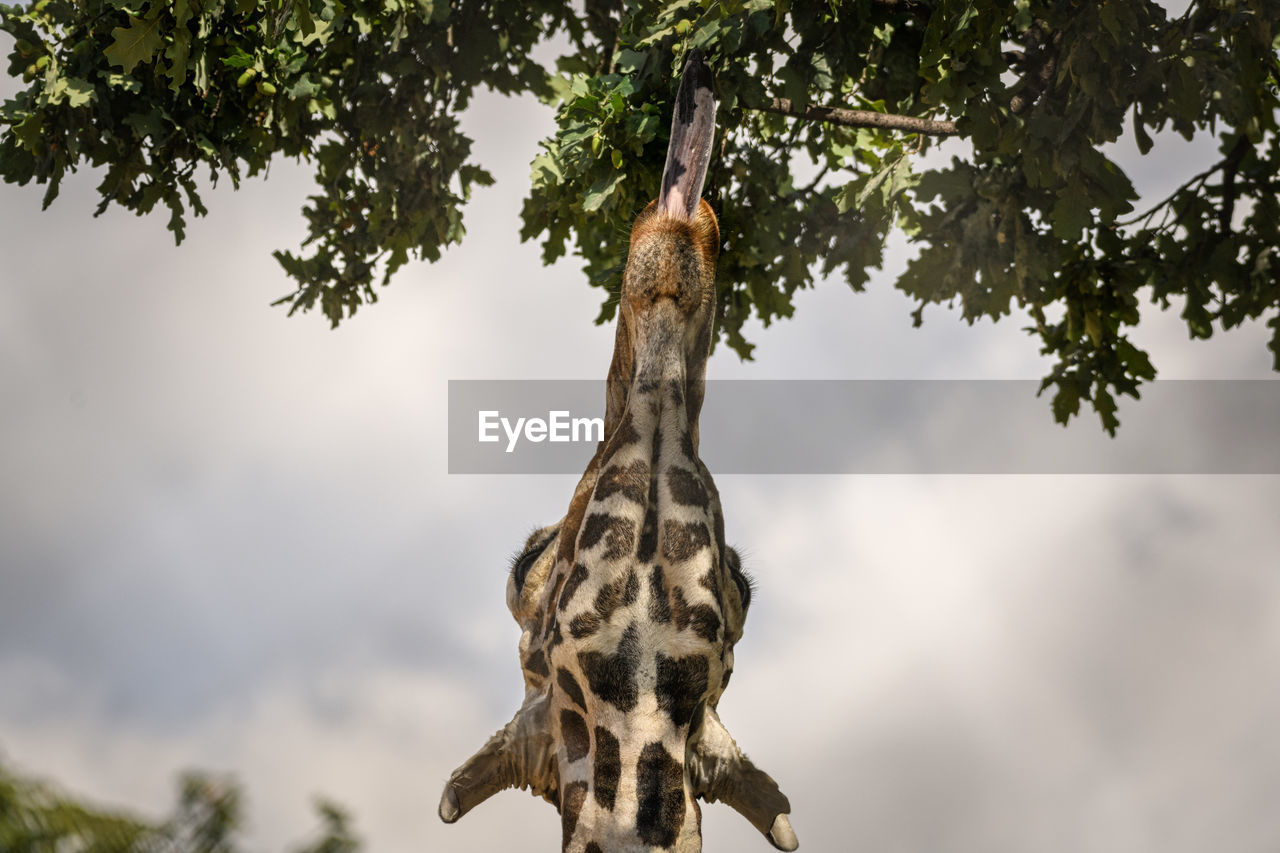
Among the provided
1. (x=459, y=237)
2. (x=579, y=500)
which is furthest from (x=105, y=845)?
(x=459, y=237)

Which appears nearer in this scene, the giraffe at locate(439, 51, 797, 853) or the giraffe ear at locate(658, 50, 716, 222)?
the giraffe at locate(439, 51, 797, 853)

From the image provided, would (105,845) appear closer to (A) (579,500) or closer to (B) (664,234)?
(A) (579,500)

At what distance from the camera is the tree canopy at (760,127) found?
19.0 feet

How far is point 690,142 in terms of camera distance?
5.52 metres

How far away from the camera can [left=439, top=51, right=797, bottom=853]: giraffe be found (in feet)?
13.2

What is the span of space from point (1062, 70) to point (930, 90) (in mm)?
736

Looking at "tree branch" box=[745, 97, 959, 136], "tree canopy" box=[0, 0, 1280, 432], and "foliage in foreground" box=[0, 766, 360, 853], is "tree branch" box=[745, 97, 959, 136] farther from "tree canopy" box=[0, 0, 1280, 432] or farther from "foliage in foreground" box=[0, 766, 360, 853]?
"foliage in foreground" box=[0, 766, 360, 853]

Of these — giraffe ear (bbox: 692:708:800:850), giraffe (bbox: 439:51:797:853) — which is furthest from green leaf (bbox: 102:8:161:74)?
giraffe ear (bbox: 692:708:800:850)

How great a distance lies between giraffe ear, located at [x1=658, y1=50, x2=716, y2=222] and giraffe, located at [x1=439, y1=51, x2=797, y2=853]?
0.02m

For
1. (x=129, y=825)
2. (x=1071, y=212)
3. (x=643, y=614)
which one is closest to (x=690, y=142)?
(x=1071, y=212)

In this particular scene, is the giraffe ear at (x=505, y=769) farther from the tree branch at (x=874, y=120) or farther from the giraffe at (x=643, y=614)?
the tree branch at (x=874, y=120)

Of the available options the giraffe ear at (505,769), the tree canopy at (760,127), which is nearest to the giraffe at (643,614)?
the giraffe ear at (505,769)

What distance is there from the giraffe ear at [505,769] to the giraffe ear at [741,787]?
0.64 metres

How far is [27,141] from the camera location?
6.66m
